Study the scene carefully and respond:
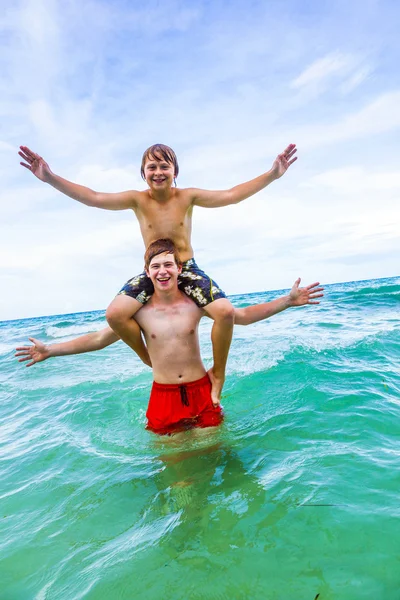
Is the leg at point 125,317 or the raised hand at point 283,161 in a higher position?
the raised hand at point 283,161

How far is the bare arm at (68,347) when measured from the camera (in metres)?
4.67

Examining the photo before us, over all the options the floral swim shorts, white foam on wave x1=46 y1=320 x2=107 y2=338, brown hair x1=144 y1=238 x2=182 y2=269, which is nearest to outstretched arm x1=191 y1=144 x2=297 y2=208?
brown hair x1=144 y1=238 x2=182 y2=269

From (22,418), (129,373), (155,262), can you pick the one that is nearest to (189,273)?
(155,262)

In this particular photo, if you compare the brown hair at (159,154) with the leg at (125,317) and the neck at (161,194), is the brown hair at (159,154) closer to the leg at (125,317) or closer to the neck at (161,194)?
the neck at (161,194)

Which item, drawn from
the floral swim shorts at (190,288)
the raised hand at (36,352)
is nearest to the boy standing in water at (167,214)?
the floral swim shorts at (190,288)

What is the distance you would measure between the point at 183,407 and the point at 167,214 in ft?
6.28

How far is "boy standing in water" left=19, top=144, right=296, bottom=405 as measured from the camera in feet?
14.2

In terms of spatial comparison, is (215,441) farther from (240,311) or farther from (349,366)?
(349,366)

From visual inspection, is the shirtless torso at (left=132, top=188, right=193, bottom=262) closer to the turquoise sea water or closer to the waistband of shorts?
the waistband of shorts

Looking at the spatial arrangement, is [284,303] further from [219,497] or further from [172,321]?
[219,497]

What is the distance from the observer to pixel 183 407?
4512 millimetres

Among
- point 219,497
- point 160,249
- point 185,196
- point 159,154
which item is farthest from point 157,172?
point 219,497

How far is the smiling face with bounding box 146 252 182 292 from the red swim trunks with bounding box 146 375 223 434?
101cm

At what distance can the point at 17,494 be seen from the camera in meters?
3.95
